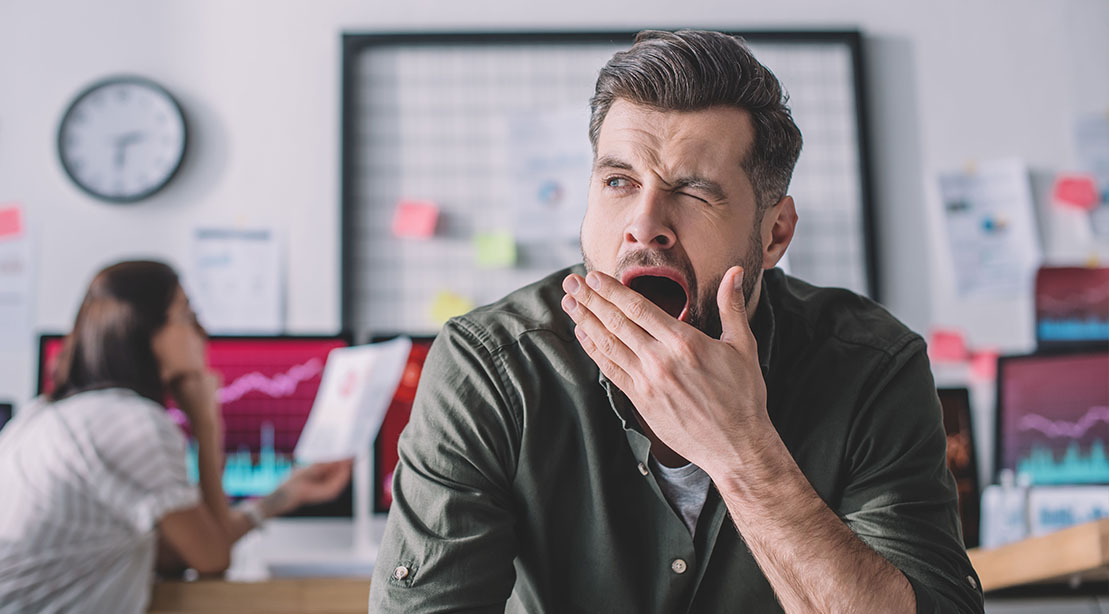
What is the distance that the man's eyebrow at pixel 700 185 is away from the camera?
38.6 inches

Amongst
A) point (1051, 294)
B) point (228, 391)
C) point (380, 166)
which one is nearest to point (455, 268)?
point (380, 166)

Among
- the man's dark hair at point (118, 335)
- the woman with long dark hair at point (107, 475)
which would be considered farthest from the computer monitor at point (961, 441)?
the man's dark hair at point (118, 335)

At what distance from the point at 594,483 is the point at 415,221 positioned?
1.28 meters

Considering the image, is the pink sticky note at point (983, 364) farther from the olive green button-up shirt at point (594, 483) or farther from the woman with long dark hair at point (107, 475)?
the woman with long dark hair at point (107, 475)

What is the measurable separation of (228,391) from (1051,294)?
1899 mm

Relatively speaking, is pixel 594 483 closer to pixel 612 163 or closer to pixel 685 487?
pixel 685 487

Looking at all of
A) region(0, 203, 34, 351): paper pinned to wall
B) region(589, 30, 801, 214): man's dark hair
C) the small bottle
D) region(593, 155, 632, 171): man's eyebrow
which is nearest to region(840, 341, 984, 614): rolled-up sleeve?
region(589, 30, 801, 214): man's dark hair

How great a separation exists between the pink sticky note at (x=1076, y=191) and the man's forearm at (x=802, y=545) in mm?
1739

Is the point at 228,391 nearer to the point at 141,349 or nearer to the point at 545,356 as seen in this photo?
the point at 141,349

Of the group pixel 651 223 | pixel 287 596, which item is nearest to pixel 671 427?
pixel 651 223

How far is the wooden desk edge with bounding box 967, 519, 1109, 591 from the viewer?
3.77ft

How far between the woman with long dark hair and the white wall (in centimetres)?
46

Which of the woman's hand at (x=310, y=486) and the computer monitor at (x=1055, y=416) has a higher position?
the computer monitor at (x=1055, y=416)

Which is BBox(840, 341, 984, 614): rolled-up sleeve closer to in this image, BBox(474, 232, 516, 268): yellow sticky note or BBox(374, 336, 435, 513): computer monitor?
BBox(374, 336, 435, 513): computer monitor
